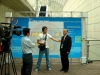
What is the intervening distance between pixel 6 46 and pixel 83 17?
497 cm

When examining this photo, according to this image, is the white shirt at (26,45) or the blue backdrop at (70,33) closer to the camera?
the white shirt at (26,45)

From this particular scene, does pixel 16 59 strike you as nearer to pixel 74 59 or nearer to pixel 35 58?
pixel 35 58

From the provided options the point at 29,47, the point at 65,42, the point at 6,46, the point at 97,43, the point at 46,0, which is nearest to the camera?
the point at 6,46

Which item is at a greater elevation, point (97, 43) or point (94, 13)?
point (94, 13)

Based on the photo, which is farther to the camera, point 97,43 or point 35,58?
point 97,43

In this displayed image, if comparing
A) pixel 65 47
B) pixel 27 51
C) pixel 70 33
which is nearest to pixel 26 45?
pixel 27 51

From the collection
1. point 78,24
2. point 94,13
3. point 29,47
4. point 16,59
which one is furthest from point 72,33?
point 94,13

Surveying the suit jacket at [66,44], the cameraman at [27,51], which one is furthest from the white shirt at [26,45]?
the suit jacket at [66,44]

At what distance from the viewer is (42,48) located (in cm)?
822

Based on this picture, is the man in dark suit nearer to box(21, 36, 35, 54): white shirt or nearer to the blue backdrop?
the blue backdrop

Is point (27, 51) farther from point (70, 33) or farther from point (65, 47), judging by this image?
point (70, 33)

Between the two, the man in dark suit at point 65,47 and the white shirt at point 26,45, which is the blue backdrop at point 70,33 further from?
the white shirt at point 26,45

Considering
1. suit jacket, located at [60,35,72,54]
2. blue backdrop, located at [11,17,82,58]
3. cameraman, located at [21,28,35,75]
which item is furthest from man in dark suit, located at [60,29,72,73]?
cameraman, located at [21,28,35,75]

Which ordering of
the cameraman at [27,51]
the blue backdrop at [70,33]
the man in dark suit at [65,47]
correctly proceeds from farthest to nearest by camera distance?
the blue backdrop at [70,33] < the man in dark suit at [65,47] < the cameraman at [27,51]
